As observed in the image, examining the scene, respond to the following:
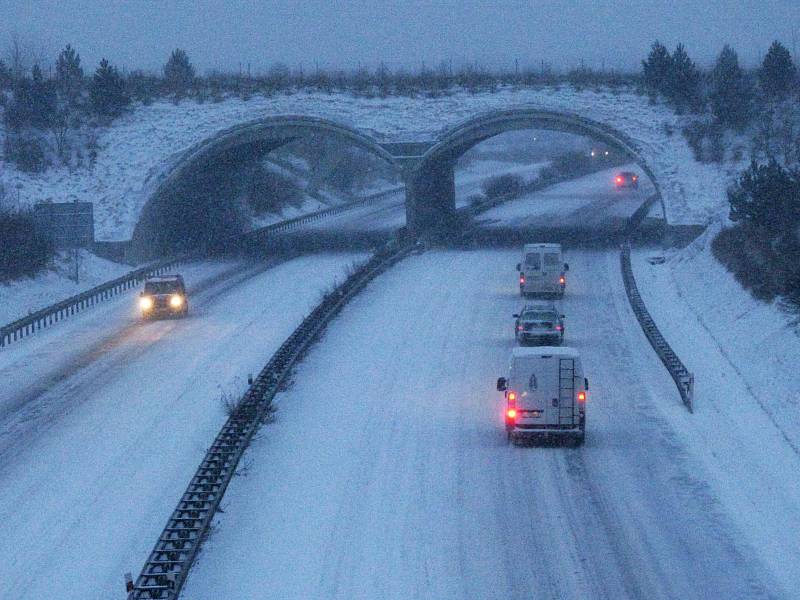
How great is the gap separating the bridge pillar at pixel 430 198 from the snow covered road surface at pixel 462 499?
→ 2983cm

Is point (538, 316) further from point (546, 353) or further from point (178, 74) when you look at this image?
point (178, 74)

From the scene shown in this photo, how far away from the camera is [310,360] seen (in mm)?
34406

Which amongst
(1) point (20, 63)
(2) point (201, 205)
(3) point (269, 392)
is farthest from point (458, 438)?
(1) point (20, 63)

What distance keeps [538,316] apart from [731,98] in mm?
34175

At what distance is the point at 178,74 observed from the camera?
249 feet

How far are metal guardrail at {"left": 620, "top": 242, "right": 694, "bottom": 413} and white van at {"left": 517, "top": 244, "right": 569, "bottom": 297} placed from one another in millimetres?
2959

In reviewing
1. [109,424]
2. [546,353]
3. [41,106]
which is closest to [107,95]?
[41,106]

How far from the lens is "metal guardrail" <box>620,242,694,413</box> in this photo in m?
28.3

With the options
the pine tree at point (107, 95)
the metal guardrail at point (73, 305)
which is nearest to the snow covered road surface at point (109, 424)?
the metal guardrail at point (73, 305)

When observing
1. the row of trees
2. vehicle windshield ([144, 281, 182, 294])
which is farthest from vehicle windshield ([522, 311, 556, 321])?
the row of trees

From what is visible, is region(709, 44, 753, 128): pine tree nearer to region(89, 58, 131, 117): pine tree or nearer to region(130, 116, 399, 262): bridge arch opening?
region(130, 116, 399, 262): bridge arch opening

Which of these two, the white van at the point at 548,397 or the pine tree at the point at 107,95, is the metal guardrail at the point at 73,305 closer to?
the pine tree at the point at 107,95

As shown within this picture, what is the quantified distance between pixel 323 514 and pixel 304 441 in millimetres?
5146

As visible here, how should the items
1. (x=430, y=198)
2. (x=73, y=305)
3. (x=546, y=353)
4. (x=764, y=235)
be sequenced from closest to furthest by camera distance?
(x=546, y=353) < (x=764, y=235) < (x=73, y=305) < (x=430, y=198)
